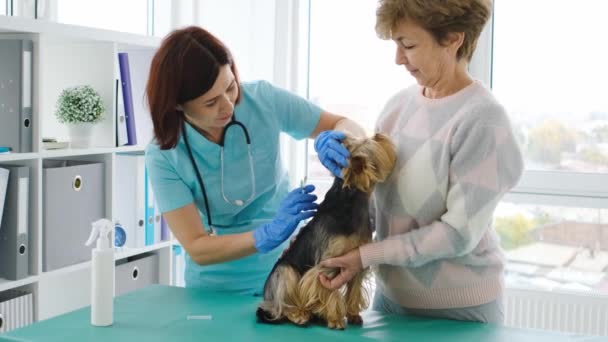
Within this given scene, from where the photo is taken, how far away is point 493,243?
1.73m

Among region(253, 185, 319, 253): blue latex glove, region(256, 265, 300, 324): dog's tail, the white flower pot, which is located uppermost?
the white flower pot

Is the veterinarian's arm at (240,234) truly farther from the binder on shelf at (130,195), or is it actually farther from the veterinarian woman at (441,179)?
the binder on shelf at (130,195)

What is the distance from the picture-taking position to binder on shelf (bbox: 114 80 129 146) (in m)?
2.76

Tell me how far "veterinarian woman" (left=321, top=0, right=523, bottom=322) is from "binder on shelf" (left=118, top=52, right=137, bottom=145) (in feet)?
4.47

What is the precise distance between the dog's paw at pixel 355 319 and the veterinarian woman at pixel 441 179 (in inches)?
3.9

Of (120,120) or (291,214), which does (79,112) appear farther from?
(291,214)

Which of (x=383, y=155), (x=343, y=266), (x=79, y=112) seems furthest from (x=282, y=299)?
(x=79, y=112)

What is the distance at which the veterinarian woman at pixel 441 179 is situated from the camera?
5.19 ft

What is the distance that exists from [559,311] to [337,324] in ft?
5.33

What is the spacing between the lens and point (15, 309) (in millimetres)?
2387

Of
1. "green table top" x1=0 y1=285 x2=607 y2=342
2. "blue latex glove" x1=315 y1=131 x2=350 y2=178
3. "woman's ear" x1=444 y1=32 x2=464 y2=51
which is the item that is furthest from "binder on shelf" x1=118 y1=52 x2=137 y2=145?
"woman's ear" x1=444 y1=32 x2=464 y2=51

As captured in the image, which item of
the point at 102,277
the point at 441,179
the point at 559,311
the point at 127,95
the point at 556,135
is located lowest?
the point at 559,311

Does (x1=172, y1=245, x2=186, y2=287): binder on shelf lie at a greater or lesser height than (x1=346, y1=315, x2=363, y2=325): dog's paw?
lesser

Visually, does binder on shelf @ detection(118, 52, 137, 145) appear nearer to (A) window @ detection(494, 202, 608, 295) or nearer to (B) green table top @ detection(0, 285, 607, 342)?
(B) green table top @ detection(0, 285, 607, 342)
